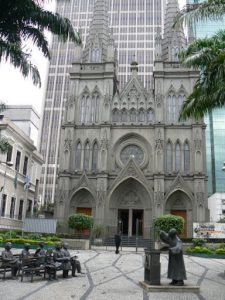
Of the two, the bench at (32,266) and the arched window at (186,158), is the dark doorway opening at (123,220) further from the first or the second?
the bench at (32,266)

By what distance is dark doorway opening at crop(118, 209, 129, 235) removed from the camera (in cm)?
4028

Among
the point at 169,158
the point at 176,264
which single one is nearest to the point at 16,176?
the point at 169,158

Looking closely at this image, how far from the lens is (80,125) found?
42594 millimetres

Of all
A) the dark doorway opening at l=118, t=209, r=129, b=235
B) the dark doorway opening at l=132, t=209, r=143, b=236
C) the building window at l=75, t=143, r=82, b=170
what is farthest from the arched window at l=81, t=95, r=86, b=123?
the dark doorway opening at l=132, t=209, r=143, b=236

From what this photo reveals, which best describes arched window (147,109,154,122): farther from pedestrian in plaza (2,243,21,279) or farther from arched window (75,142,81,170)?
pedestrian in plaza (2,243,21,279)

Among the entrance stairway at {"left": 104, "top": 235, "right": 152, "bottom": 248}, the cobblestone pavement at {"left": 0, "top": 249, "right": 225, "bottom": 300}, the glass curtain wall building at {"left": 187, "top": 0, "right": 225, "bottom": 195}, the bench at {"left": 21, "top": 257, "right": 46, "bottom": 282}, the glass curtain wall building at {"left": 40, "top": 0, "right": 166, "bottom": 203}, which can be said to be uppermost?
the glass curtain wall building at {"left": 40, "top": 0, "right": 166, "bottom": 203}

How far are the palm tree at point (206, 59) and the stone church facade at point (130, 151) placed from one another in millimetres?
22157

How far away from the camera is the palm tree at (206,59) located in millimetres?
13516

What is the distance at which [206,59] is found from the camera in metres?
15.4

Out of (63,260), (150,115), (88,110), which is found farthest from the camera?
(88,110)

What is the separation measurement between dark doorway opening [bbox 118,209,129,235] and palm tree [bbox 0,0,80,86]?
26.7 metres

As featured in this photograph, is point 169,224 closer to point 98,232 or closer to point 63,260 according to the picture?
point 98,232

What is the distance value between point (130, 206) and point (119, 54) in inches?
2501

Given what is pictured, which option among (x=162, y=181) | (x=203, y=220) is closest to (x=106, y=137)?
(x=162, y=181)
